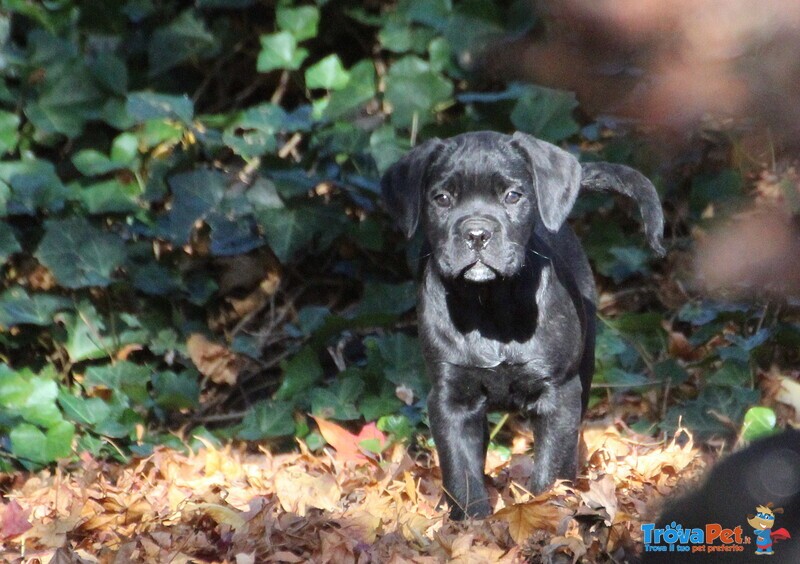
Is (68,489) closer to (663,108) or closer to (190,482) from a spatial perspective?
(190,482)

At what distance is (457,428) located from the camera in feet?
12.2

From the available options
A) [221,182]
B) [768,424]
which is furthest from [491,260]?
[221,182]

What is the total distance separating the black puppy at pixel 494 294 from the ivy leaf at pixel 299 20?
205 centimetres

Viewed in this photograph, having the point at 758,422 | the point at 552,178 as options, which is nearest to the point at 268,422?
the point at 552,178

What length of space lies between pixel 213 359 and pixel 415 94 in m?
1.73

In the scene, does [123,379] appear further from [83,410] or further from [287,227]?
[287,227]

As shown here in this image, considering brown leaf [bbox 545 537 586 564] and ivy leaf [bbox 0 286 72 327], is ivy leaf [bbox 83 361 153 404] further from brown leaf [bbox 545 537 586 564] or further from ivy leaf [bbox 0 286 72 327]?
brown leaf [bbox 545 537 586 564]

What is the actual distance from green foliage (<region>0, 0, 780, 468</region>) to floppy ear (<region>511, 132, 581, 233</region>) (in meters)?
1.20

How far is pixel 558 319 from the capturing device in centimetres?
382

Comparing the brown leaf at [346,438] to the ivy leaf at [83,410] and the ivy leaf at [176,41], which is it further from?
the ivy leaf at [176,41]

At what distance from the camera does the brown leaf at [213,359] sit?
5.52 meters

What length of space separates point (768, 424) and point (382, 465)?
4.78 feet

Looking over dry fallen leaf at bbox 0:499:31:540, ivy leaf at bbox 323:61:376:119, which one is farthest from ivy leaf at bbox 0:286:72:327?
ivy leaf at bbox 323:61:376:119

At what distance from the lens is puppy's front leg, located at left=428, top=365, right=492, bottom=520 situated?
142 inches
